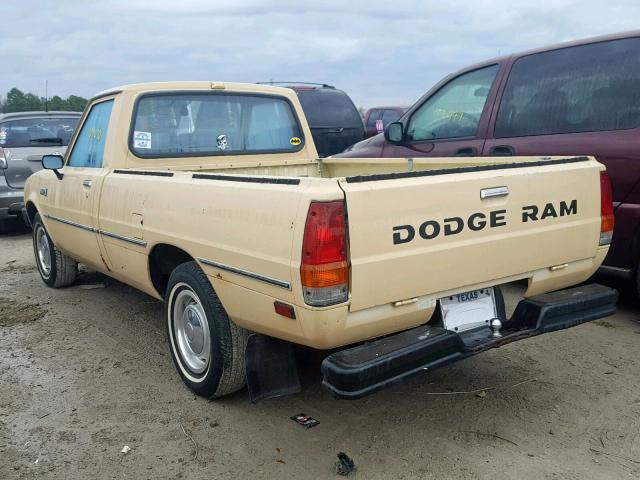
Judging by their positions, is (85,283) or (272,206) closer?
(272,206)

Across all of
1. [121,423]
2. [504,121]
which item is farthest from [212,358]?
[504,121]

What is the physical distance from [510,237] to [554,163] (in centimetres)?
58

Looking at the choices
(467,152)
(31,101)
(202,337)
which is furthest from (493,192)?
(31,101)

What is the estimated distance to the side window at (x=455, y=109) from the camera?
5090 mm

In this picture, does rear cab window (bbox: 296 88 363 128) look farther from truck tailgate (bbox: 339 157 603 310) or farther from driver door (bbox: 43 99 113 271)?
truck tailgate (bbox: 339 157 603 310)

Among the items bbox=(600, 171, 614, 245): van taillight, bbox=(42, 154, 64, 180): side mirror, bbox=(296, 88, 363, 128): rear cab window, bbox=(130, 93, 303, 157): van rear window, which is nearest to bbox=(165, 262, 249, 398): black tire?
bbox=(130, 93, 303, 157): van rear window

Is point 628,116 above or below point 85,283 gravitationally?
above

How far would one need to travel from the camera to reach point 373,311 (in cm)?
260

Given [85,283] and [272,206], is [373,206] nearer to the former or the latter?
[272,206]

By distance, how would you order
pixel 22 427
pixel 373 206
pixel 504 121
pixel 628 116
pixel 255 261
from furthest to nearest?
1. pixel 504 121
2. pixel 628 116
3. pixel 22 427
4. pixel 255 261
5. pixel 373 206

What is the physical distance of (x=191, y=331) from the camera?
138 inches

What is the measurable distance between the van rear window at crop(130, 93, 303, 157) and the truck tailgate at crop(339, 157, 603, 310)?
7.16 feet

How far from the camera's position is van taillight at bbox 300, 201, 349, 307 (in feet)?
7.96

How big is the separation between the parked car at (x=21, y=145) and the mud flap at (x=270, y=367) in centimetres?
609
